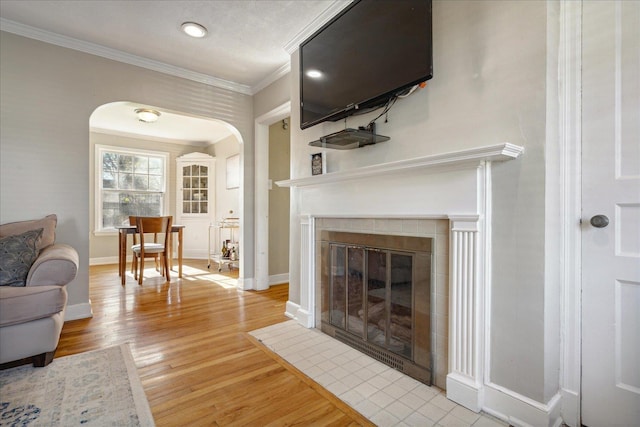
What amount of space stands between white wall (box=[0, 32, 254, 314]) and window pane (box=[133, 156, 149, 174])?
3.47m

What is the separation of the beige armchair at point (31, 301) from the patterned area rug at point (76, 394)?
14 cm

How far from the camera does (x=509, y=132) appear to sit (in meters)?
1.40

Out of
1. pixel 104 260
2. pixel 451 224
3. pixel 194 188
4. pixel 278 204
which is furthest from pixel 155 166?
pixel 451 224

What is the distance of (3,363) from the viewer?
1759 millimetres

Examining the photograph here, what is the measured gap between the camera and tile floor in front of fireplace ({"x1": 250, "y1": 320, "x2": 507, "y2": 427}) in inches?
55.7

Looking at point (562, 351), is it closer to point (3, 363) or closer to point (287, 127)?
point (3, 363)

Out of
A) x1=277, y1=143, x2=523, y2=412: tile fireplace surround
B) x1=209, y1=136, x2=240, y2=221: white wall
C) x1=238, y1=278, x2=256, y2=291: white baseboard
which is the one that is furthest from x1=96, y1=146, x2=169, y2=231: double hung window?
x1=277, y1=143, x2=523, y2=412: tile fireplace surround

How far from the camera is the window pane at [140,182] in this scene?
19.8ft

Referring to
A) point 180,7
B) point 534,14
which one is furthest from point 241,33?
point 534,14

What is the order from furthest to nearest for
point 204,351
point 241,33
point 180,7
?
point 241,33 < point 180,7 < point 204,351

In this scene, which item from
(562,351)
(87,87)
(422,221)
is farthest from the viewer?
(87,87)

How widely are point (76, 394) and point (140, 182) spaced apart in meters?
5.30

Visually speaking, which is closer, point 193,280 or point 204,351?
point 204,351

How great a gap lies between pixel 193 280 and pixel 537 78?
13.9 ft
